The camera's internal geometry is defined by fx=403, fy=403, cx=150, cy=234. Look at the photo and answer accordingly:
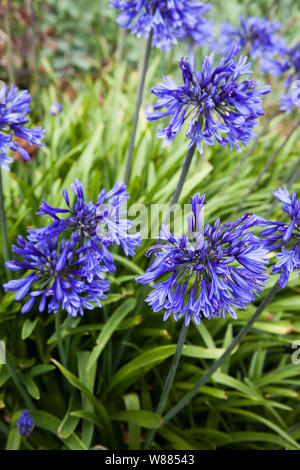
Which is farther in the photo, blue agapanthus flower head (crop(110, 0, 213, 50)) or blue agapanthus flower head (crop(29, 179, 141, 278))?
blue agapanthus flower head (crop(110, 0, 213, 50))

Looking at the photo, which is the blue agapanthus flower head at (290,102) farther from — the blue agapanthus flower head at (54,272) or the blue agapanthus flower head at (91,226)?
the blue agapanthus flower head at (54,272)

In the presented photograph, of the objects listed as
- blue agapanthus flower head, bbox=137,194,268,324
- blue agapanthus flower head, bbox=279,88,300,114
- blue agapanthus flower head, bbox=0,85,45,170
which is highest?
blue agapanthus flower head, bbox=279,88,300,114

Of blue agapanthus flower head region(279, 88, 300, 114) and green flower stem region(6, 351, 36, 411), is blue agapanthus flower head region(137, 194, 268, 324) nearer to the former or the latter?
green flower stem region(6, 351, 36, 411)

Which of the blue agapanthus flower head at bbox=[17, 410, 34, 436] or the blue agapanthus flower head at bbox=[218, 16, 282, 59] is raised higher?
the blue agapanthus flower head at bbox=[218, 16, 282, 59]

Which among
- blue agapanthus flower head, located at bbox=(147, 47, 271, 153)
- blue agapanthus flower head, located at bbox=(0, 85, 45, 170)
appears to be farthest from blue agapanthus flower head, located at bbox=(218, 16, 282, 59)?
blue agapanthus flower head, located at bbox=(0, 85, 45, 170)

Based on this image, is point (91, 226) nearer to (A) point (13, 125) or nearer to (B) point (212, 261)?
(B) point (212, 261)

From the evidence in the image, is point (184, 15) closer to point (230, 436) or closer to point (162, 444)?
point (230, 436)
